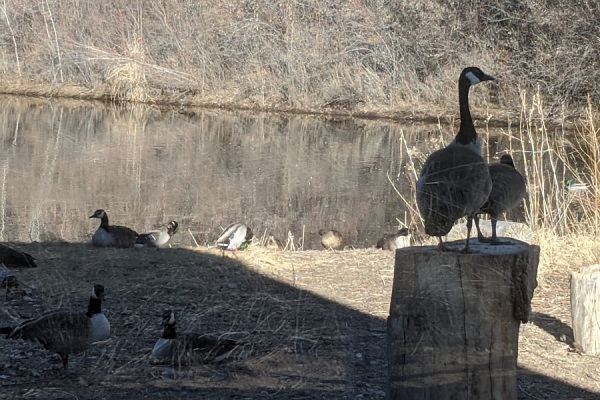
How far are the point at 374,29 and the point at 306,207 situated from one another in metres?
13.7

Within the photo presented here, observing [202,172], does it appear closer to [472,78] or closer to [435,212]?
[472,78]

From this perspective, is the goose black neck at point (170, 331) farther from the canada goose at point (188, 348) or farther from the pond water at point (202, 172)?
the pond water at point (202, 172)

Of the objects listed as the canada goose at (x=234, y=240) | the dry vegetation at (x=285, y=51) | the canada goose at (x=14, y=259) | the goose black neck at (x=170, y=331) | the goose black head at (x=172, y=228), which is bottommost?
the goose black neck at (x=170, y=331)

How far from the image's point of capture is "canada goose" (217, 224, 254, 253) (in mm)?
9969

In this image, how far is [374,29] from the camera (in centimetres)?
2842

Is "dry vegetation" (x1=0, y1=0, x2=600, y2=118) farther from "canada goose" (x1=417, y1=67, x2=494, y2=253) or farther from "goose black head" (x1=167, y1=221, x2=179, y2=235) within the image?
"canada goose" (x1=417, y1=67, x2=494, y2=253)

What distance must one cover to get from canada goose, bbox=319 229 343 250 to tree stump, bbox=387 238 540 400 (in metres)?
7.40

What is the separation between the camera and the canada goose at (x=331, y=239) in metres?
12.7

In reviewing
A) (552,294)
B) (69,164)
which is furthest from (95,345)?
(69,164)

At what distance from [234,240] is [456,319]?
5.24 metres

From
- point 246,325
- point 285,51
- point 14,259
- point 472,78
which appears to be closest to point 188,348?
point 246,325

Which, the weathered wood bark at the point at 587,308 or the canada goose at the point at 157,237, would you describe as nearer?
the weathered wood bark at the point at 587,308

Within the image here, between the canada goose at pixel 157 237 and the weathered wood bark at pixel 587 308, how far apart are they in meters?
5.82

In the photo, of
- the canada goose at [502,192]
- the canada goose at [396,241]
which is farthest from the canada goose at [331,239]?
the canada goose at [502,192]
